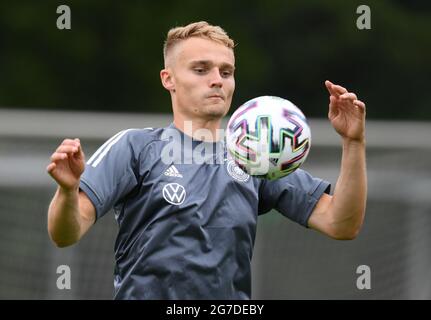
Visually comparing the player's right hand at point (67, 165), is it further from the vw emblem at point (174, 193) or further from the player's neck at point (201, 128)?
the player's neck at point (201, 128)

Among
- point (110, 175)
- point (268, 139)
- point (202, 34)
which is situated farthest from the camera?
point (202, 34)

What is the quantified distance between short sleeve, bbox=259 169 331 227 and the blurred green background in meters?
8.54

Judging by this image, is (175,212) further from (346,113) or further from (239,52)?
(239,52)

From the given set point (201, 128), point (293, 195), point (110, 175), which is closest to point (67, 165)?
point (110, 175)

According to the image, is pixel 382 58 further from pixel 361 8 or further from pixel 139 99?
pixel 139 99

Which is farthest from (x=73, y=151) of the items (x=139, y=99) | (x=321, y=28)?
(x=321, y=28)

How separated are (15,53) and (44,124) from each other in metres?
5.47

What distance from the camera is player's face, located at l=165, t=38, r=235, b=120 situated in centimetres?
616

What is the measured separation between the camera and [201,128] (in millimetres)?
6270

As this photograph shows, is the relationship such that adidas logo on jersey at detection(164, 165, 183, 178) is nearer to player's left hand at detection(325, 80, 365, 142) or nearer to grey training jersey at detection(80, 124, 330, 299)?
grey training jersey at detection(80, 124, 330, 299)

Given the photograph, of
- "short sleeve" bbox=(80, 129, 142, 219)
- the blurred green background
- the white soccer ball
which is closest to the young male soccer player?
"short sleeve" bbox=(80, 129, 142, 219)

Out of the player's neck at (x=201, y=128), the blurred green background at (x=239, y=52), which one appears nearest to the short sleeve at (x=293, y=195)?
the player's neck at (x=201, y=128)

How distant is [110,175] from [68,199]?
0.37 metres

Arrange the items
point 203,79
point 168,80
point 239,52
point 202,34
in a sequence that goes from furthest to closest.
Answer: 1. point 239,52
2. point 168,80
3. point 202,34
4. point 203,79
